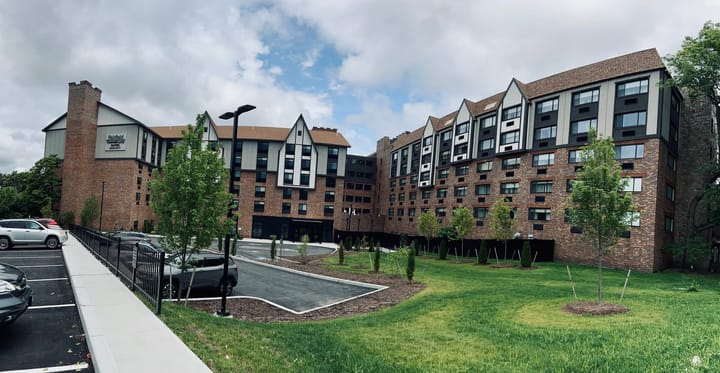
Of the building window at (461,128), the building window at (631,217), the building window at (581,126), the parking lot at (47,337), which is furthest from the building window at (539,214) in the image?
the parking lot at (47,337)

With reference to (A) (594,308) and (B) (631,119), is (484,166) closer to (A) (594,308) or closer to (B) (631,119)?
(B) (631,119)

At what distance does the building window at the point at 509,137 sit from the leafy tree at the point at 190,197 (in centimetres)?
3463

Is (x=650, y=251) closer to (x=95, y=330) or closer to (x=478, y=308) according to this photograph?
(x=478, y=308)

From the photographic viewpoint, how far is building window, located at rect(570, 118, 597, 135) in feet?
107

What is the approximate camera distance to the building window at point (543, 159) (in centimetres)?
3548

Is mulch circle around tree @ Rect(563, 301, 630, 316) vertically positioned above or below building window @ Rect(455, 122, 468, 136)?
below

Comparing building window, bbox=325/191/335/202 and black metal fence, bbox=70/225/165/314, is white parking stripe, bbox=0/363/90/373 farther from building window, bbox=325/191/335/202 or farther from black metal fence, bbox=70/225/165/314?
building window, bbox=325/191/335/202

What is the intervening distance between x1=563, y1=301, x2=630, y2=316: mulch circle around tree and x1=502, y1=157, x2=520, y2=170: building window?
1172 inches

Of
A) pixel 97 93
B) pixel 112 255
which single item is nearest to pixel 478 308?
pixel 112 255

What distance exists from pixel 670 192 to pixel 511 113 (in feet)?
52.1

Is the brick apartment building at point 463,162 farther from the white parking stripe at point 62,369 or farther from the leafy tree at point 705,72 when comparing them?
the white parking stripe at point 62,369

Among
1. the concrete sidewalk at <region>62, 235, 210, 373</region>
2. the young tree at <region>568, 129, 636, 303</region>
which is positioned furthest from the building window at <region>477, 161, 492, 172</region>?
the concrete sidewalk at <region>62, 235, 210, 373</region>

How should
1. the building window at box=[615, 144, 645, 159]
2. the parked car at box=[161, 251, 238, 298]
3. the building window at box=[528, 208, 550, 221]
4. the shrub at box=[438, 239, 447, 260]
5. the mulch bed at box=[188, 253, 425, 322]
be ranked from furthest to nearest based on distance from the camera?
the shrub at box=[438, 239, 447, 260], the building window at box=[528, 208, 550, 221], the building window at box=[615, 144, 645, 159], the parked car at box=[161, 251, 238, 298], the mulch bed at box=[188, 253, 425, 322]

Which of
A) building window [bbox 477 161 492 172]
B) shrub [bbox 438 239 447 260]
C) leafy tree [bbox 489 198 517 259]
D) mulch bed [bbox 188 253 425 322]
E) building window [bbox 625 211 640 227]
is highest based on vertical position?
building window [bbox 477 161 492 172]
